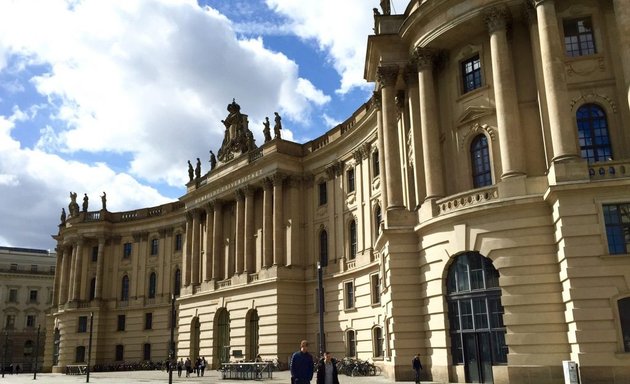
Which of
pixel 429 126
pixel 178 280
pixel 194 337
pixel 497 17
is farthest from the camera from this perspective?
pixel 178 280

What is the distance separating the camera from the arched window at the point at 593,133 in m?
24.9

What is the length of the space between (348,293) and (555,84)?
23.9m

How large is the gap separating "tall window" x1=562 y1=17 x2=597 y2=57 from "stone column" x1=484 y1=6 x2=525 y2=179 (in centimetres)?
245

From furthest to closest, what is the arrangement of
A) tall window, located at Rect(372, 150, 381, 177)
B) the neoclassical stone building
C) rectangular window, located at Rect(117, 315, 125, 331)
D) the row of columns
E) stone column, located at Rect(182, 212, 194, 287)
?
rectangular window, located at Rect(117, 315, 125, 331) → stone column, located at Rect(182, 212, 194, 287) → the row of columns → tall window, located at Rect(372, 150, 381, 177) → the neoclassical stone building

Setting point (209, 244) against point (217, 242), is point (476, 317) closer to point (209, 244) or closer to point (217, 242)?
point (217, 242)

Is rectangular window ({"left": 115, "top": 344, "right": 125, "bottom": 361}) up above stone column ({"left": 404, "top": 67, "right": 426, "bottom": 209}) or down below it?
below

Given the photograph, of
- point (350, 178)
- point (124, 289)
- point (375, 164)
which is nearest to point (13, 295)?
point (124, 289)

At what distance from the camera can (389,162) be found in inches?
1244

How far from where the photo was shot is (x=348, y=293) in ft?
144

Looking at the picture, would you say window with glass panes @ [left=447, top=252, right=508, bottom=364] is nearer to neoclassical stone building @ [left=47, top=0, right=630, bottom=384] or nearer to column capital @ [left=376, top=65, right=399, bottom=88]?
neoclassical stone building @ [left=47, top=0, right=630, bottom=384]

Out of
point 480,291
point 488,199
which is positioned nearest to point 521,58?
point 488,199

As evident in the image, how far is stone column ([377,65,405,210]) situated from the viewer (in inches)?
1218

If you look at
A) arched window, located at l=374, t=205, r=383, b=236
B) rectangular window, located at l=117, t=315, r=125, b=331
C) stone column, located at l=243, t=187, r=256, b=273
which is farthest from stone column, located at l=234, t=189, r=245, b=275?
rectangular window, located at l=117, t=315, r=125, b=331

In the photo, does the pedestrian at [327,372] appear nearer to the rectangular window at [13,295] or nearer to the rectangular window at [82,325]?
the rectangular window at [82,325]
